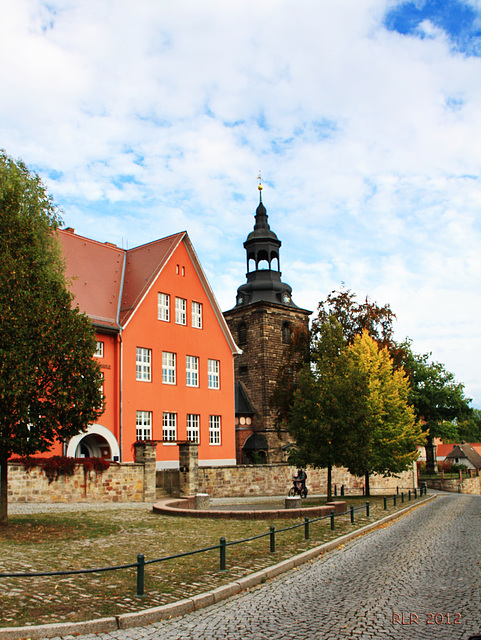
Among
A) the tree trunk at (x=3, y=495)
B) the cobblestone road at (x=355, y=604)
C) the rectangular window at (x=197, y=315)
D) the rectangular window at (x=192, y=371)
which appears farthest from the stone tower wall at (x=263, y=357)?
the cobblestone road at (x=355, y=604)

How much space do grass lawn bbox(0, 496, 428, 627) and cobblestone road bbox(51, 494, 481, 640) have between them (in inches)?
25.4

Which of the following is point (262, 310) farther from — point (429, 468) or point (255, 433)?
point (429, 468)

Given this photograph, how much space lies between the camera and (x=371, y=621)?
23.3 feet

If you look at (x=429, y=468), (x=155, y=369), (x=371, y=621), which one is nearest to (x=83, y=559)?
(x=371, y=621)

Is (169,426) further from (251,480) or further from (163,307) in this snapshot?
(163,307)

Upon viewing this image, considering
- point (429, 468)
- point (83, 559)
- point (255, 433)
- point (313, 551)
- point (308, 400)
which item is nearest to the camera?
point (83, 559)

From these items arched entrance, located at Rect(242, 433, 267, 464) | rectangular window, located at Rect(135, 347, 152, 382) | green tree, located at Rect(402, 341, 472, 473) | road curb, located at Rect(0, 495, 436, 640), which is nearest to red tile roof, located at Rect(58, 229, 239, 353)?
rectangular window, located at Rect(135, 347, 152, 382)

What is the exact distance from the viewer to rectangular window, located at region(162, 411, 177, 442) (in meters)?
32.4

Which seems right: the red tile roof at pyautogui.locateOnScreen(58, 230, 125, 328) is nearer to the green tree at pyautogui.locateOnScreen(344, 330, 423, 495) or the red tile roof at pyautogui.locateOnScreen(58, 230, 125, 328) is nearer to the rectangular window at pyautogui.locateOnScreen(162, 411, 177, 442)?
the rectangular window at pyautogui.locateOnScreen(162, 411, 177, 442)

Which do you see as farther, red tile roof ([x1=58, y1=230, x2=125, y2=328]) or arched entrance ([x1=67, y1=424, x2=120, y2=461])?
red tile roof ([x1=58, y1=230, x2=125, y2=328])

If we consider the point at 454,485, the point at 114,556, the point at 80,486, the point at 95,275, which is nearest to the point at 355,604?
the point at 114,556

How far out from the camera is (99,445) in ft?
96.3

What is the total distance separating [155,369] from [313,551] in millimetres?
21232

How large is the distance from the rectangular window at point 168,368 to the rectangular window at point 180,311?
6.89 ft
